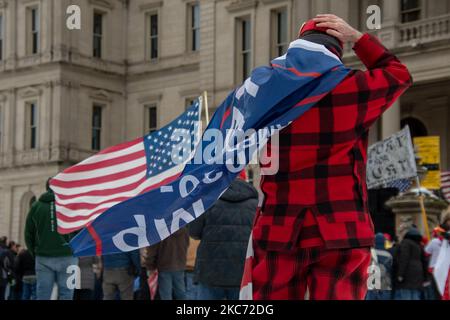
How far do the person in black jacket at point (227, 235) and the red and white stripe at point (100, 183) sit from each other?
2.06 ft

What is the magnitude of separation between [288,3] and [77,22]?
11.4m

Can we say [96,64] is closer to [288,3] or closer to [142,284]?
[288,3]

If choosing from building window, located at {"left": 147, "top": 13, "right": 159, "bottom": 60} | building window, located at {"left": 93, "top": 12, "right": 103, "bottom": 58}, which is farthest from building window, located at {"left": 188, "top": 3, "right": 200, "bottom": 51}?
building window, located at {"left": 93, "top": 12, "right": 103, "bottom": 58}

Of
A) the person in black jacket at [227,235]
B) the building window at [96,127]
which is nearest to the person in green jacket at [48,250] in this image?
the person in black jacket at [227,235]

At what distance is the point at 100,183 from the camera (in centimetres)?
1135

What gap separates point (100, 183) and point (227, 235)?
186 centimetres

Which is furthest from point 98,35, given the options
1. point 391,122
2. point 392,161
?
point 392,161

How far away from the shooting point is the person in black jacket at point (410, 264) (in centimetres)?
1489

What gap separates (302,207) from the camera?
4531 mm

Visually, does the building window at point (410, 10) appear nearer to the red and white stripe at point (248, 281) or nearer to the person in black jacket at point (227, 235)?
the person in black jacket at point (227, 235)

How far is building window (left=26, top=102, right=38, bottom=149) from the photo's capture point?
147 ft

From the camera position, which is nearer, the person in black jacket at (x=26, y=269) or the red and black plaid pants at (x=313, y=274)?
the red and black plaid pants at (x=313, y=274)

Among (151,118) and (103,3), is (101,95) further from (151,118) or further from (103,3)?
(103,3)

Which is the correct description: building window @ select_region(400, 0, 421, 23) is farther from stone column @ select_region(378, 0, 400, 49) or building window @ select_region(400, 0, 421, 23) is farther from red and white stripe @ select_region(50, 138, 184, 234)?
red and white stripe @ select_region(50, 138, 184, 234)
